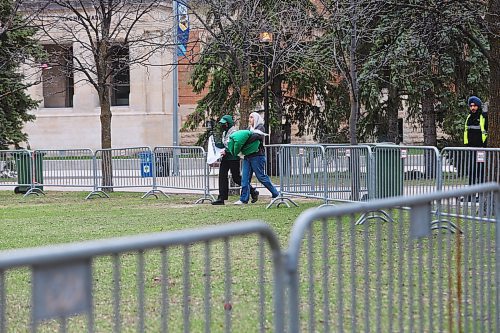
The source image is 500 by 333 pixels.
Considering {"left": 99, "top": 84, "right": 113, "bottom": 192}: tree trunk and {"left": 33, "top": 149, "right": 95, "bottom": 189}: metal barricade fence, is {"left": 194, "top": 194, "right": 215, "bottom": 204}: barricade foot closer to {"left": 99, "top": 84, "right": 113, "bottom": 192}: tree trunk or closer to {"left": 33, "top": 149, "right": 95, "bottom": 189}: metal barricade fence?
{"left": 99, "top": 84, "right": 113, "bottom": 192}: tree trunk

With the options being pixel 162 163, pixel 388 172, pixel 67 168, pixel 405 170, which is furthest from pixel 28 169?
pixel 405 170

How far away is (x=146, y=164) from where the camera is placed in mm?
19984

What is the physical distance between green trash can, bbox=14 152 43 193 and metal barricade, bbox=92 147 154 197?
1959mm

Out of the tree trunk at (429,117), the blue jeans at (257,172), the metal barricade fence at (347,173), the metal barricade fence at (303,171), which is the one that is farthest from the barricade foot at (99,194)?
the tree trunk at (429,117)

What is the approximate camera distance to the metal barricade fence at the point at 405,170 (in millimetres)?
11555

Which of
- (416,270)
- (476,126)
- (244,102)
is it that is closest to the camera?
(416,270)

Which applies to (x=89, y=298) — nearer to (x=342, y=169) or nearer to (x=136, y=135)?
(x=342, y=169)

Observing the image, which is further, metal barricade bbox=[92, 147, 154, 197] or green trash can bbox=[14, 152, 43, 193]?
green trash can bbox=[14, 152, 43, 193]

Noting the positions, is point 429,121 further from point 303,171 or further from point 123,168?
point 303,171

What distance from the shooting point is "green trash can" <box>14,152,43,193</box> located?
21469 mm

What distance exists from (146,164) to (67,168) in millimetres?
2468

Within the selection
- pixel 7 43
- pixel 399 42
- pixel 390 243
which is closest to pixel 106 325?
pixel 390 243

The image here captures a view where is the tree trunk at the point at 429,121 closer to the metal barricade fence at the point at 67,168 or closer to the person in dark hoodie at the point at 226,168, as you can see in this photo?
the person in dark hoodie at the point at 226,168

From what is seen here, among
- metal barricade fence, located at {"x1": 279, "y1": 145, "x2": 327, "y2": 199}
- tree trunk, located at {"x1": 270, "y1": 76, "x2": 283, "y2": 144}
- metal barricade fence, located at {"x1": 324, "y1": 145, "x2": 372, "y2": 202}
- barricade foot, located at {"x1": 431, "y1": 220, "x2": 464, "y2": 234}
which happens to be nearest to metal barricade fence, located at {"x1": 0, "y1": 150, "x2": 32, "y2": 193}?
metal barricade fence, located at {"x1": 279, "y1": 145, "x2": 327, "y2": 199}
